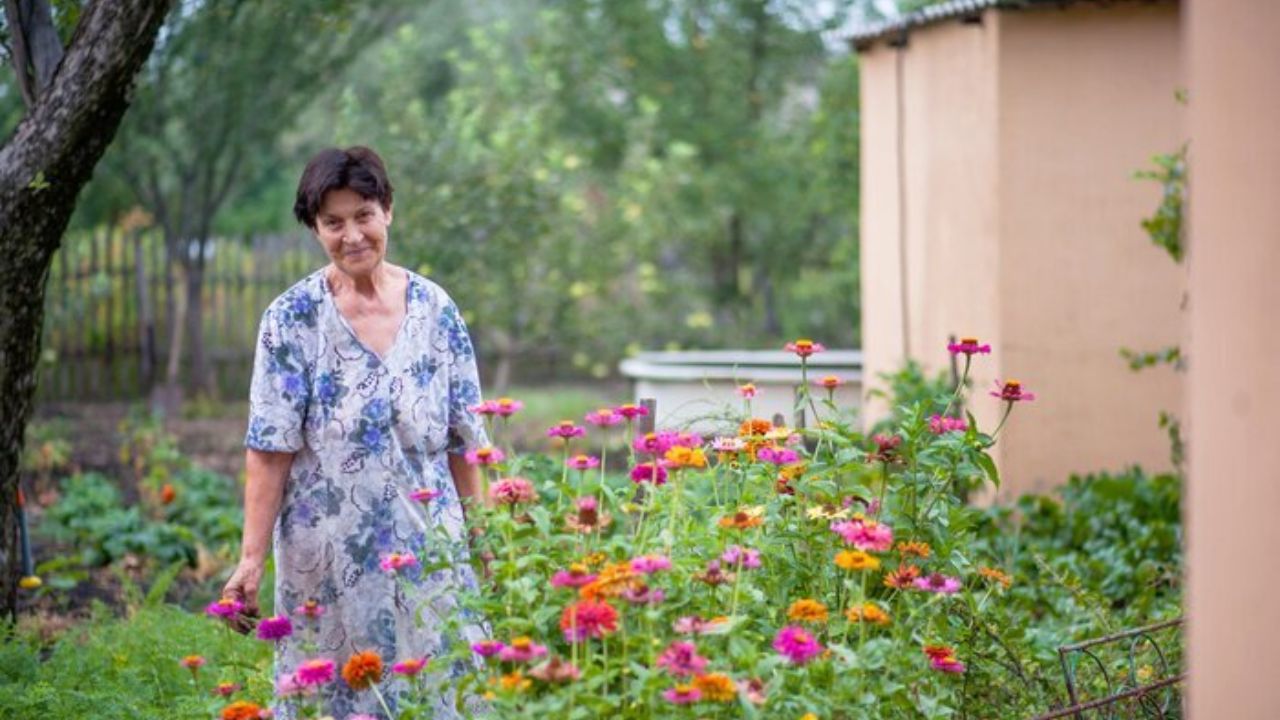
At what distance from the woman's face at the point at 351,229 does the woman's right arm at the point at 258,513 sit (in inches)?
18.2

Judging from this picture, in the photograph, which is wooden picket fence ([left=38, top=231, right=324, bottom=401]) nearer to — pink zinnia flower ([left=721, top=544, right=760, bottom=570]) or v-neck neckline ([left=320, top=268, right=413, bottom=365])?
v-neck neckline ([left=320, top=268, right=413, bottom=365])

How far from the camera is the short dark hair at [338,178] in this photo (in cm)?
371

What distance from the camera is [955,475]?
139 inches

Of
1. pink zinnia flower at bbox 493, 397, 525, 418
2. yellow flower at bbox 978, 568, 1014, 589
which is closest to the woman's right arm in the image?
pink zinnia flower at bbox 493, 397, 525, 418

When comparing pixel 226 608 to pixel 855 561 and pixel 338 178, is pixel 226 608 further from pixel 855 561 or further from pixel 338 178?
pixel 855 561

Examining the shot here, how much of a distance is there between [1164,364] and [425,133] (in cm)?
778

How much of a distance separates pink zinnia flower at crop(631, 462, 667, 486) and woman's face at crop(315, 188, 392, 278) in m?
0.96

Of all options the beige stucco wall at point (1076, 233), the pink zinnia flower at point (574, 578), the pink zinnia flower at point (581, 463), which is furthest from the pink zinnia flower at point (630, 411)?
the beige stucco wall at point (1076, 233)

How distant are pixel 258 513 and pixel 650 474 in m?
1.07

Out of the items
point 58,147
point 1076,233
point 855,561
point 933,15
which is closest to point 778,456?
point 855,561

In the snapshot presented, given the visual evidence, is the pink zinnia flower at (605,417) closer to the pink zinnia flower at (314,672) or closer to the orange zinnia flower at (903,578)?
the orange zinnia flower at (903,578)

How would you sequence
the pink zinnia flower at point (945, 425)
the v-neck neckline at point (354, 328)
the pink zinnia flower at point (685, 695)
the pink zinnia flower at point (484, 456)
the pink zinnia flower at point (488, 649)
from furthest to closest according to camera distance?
1. the v-neck neckline at point (354, 328)
2. the pink zinnia flower at point (945, 425)
3. the pink zinnia flower at point (484, 456)
4. the pink zinnia flower at point (488, 649)
5. the pink zinnia flower at point (685, 695)

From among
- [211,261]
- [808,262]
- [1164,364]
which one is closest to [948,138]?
[1164,364]

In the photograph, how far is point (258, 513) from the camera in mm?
3736
